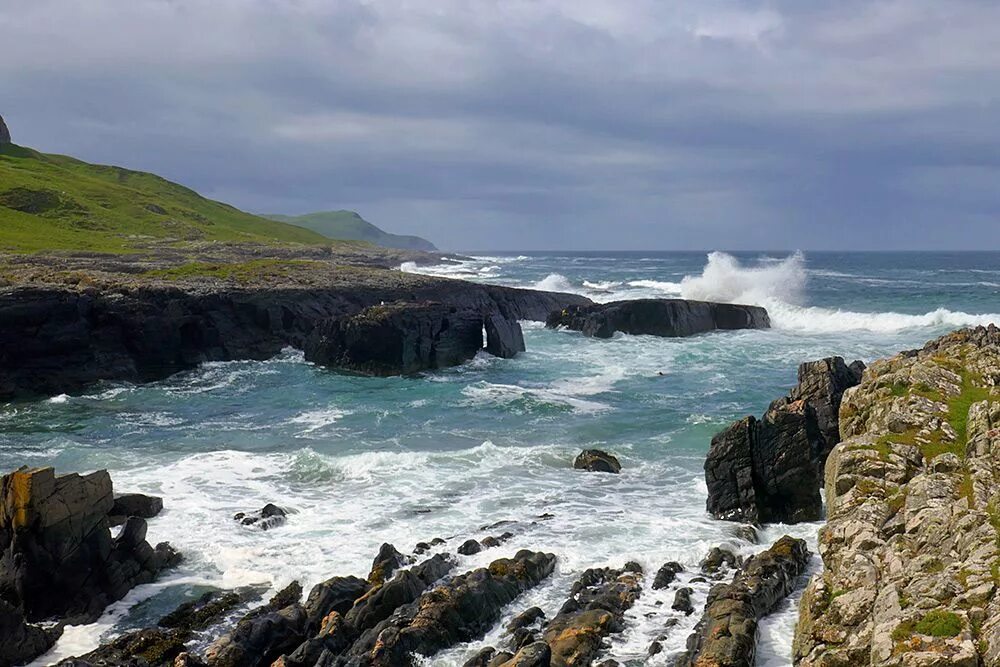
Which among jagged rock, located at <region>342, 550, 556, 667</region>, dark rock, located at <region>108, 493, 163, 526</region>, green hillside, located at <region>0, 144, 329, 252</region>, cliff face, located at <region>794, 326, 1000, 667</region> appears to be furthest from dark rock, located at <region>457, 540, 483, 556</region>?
green hillside, located at <region>0, 144, 329, 252</region>

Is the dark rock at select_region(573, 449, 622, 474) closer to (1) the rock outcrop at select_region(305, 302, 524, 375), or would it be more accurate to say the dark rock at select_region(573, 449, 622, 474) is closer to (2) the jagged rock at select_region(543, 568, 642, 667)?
(2) the jagged rock at select_region(543, 568, 642, 667)

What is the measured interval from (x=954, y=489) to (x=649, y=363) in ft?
159

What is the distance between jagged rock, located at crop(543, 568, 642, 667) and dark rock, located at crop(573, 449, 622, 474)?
10932 mm

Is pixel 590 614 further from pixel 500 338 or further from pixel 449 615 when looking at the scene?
pixel 500 338

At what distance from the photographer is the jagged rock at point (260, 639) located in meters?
17.9

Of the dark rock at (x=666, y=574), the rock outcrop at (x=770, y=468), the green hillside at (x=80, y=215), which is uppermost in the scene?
the green hillside at (x=80, y=215)

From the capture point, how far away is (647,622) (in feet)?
63.2

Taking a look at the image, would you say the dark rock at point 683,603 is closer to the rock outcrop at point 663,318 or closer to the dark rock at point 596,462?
the dark rock at point 596,462

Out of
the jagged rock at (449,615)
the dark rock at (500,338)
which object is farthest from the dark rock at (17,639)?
the dark rock at (500,338)

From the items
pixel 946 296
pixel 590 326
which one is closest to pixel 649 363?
pixel 590 326

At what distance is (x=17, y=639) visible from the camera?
18.8 meters

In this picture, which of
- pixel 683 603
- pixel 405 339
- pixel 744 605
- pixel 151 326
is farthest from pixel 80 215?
pixel 744 605

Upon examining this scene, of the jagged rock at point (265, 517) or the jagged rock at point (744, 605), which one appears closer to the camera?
the jagged rock at point (744, 605)

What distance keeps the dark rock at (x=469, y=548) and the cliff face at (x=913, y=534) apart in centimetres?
1152
